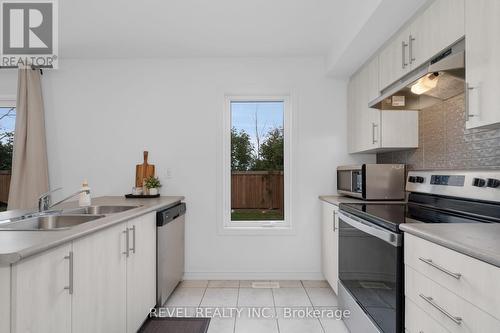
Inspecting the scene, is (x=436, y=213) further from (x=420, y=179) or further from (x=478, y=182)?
(x=420, y=179)

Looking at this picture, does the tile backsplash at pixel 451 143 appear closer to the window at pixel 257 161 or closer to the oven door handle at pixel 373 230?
the oven door handle at pixel 373 230

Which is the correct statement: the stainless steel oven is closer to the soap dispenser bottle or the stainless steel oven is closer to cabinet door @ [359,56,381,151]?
cabinet door @ [359,56,381,151]

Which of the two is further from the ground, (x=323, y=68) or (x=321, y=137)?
(x=323, y=68)

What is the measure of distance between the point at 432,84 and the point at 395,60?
537mm

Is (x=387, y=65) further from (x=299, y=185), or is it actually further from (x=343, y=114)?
(x=299, y=185)

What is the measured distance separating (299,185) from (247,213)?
67cm

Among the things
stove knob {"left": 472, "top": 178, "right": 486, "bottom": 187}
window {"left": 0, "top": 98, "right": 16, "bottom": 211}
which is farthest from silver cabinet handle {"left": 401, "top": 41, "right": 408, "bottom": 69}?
window {"left": 0, "top": 98, "right": 16, "bottom": 211}

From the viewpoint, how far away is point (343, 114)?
3482 millimetres

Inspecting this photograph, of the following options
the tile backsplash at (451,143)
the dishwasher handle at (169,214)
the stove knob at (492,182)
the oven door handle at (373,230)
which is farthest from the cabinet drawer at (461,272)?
the dishwasher handle at (169,214)

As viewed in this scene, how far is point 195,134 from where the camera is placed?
11.5 feet

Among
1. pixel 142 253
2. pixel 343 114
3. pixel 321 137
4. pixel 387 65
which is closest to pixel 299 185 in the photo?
pixel 321 137

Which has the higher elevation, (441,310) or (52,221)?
(52,221)

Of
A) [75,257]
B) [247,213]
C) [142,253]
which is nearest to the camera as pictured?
[75,257]

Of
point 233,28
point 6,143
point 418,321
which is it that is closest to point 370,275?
point 418,321
